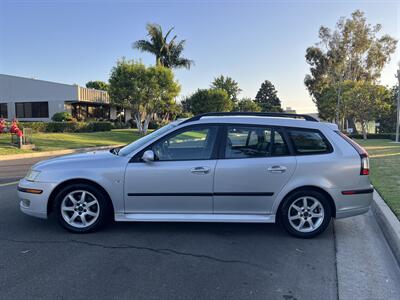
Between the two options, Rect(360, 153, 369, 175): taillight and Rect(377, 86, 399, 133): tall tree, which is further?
Rect(377, 86, 399, 133): tall tree

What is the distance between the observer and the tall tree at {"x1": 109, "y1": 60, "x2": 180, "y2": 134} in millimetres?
29719

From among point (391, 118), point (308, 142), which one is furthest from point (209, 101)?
point (308, 142)

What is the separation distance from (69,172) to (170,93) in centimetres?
2687

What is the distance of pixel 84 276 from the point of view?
3.80 meters

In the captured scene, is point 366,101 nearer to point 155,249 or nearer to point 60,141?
point 60,141

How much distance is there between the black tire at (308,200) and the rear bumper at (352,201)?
13 cm

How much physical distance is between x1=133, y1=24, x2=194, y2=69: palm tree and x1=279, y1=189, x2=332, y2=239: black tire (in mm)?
37136

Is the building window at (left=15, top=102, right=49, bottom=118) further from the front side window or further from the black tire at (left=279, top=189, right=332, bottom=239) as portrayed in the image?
the black tire at (left=279, top=189, right=332, bottom=239)

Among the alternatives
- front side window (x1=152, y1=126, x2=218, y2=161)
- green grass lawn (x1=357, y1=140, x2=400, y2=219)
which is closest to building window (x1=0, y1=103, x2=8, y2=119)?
green grass lawn (x1=357, y1=140, x2=400, y2=219)

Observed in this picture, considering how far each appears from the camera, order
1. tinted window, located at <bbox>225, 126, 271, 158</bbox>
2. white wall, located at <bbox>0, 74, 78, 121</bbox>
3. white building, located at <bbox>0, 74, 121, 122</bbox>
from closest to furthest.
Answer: tinted window, located at <bbox>225, 126, 271, 158</bbox>
white wall, located at <bbox>0, 74, 78, 121</bbox>
white building, located at <bbox>0, 74, 121, 122</bbox>

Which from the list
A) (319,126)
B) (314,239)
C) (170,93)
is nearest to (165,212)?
(314,239)

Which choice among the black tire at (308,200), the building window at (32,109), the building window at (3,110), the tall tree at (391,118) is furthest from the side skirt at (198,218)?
the tall tree at (391,118)

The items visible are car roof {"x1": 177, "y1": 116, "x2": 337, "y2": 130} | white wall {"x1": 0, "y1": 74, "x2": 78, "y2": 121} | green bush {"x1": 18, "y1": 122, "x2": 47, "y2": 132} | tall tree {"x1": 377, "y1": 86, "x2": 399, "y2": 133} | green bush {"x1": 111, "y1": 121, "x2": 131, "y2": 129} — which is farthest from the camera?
tall tree {"x1": 377, "y1": 86, "x2": 399, "y2": 133}

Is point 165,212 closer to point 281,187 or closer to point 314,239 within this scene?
point 281,187
